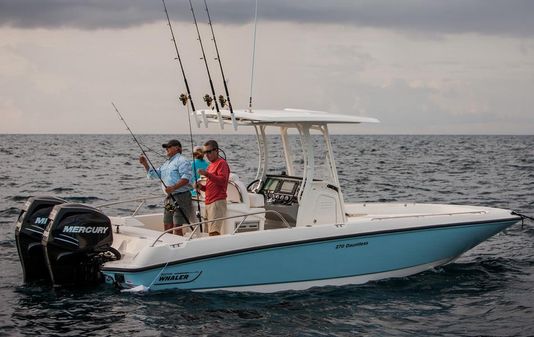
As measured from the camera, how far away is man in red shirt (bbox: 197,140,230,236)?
34.7ft

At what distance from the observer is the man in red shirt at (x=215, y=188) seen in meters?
10.6

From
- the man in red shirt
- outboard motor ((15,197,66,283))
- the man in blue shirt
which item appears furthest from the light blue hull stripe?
the man in blue shirt

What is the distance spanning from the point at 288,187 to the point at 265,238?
1.32m

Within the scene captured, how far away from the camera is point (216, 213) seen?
419 inches

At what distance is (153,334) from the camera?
350 inches

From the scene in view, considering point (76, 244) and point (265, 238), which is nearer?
point (76, 244)

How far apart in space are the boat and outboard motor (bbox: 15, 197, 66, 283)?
12 millimetres

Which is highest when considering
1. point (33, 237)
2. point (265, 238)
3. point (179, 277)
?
point (33, 237)

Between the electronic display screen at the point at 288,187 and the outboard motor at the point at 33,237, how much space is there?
3.11m

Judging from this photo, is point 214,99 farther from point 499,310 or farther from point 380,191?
point 380,191

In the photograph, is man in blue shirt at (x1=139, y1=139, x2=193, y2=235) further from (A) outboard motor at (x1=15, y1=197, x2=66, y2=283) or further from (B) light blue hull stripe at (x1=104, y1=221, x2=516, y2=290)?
(A) outboard motor at (x1=15, y1=197, x2=66, y2=283)

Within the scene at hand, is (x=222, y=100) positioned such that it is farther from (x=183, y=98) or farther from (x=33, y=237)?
(x=33, y=237)

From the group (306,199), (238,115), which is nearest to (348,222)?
(306,199)

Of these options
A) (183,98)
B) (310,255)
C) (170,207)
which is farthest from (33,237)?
(310,255)
